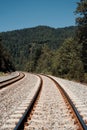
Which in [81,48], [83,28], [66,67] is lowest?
[66,67]

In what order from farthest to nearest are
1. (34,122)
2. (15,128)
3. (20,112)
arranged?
1. (20,112)
2. (34,122)
3. (15,128)

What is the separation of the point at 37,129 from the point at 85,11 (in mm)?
38766

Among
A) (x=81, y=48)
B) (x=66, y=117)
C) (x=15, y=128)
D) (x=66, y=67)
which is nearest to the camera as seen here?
(x=15, y=128)

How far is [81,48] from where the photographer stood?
160 ft

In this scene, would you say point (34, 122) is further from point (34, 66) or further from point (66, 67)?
point (34, 66)

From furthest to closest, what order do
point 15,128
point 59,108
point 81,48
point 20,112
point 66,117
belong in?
point 81,48, point 59,108, point 20,112, point 66,117, point 15,128

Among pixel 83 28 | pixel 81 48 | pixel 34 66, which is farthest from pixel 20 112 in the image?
pixel 34 66

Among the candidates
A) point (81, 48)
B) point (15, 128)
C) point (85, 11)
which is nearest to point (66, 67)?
point (81, 48)

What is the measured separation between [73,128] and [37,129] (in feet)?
3.24

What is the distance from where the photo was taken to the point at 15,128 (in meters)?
7.93

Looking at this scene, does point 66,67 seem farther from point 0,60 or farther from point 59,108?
point 59,108

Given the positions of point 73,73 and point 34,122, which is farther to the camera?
point 73,73

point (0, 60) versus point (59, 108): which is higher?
point (59, 108)

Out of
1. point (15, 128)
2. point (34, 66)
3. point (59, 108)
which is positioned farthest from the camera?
point (34, 66)
